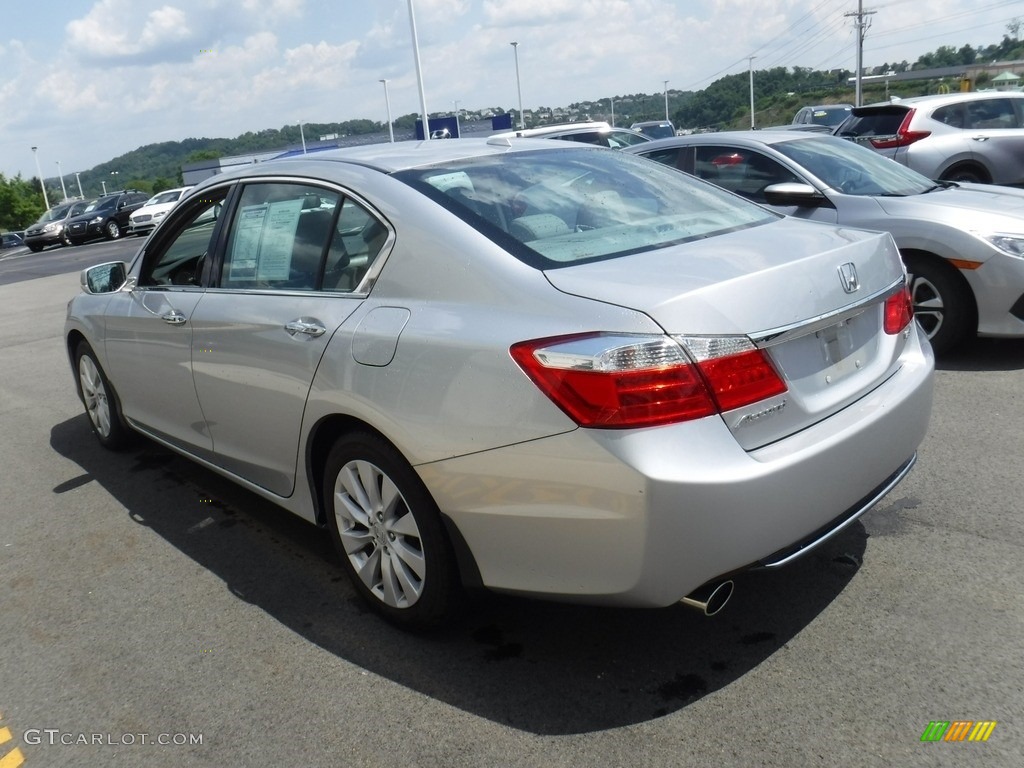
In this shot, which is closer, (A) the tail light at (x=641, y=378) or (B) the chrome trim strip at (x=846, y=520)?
(A) the tail light at (x=641, y=378)

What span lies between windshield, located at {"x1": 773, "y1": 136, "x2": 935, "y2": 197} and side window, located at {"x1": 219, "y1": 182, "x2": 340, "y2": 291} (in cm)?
433

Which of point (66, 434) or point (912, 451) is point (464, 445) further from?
point (66, 434)

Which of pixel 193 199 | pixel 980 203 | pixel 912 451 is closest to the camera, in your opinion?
pixel 912 451

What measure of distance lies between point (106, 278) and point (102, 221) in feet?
103

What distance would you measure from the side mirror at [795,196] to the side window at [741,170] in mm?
324

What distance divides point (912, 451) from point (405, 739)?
1929 millimetres

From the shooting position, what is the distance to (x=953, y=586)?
328 centimetres

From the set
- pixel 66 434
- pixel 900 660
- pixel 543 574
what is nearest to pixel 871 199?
pixel 900 660

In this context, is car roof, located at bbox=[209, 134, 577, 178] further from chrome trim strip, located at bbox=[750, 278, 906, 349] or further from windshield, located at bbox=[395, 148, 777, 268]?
chrome trim strip, located at bbox=[750, 278, 906, 349]

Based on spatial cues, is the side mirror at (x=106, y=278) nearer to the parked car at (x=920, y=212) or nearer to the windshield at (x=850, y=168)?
the parked car at (x=920, y=212)

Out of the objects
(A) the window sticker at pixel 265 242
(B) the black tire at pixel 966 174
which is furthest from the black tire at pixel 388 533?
(B) the black tire at pixel 966 174

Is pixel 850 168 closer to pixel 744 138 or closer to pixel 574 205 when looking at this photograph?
pixel 744 138

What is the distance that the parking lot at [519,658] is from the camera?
2.65 m

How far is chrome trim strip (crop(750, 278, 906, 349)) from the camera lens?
2658 millimetres
